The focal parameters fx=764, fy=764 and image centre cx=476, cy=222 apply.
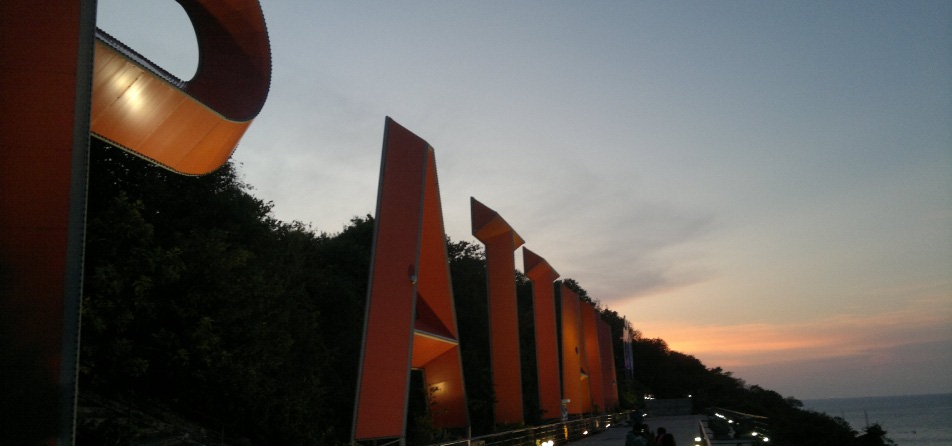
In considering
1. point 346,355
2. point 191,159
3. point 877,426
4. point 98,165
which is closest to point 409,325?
point 191,159

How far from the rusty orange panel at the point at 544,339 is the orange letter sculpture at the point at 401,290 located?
10.0 m

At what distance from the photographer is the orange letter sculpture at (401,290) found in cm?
1270

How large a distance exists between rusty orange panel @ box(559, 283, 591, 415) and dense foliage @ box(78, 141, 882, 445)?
1.92 meters

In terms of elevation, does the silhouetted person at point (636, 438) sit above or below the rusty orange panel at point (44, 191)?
below

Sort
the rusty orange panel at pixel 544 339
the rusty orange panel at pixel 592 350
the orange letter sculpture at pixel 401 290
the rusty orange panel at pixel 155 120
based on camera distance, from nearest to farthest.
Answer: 1. the rusty orange panel at pixel 155 120
2. the orange letter sculpture at pixel 401 290
3. the rusty orange panel at pixel 544 339
4. the rusty orange panel at pixel 592 350

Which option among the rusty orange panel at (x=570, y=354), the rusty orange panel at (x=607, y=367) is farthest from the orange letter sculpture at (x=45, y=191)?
the rusty orange panel at (x=607, y=367)

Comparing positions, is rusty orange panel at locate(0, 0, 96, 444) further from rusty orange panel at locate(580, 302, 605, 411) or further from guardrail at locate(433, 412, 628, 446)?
rusty orange panel at locate(580, 302, 605, 411)

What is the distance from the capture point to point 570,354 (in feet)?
99.1

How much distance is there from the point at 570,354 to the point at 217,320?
16.7m

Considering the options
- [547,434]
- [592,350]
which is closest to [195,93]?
[547,434]

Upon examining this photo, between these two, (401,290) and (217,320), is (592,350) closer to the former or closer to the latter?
(217,320)

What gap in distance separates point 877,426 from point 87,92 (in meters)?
26.5

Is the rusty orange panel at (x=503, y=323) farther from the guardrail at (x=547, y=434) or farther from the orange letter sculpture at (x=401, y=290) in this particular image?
the orange letter sculpture at (x=401, y=290)

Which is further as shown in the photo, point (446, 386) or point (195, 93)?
point (446, 386)
